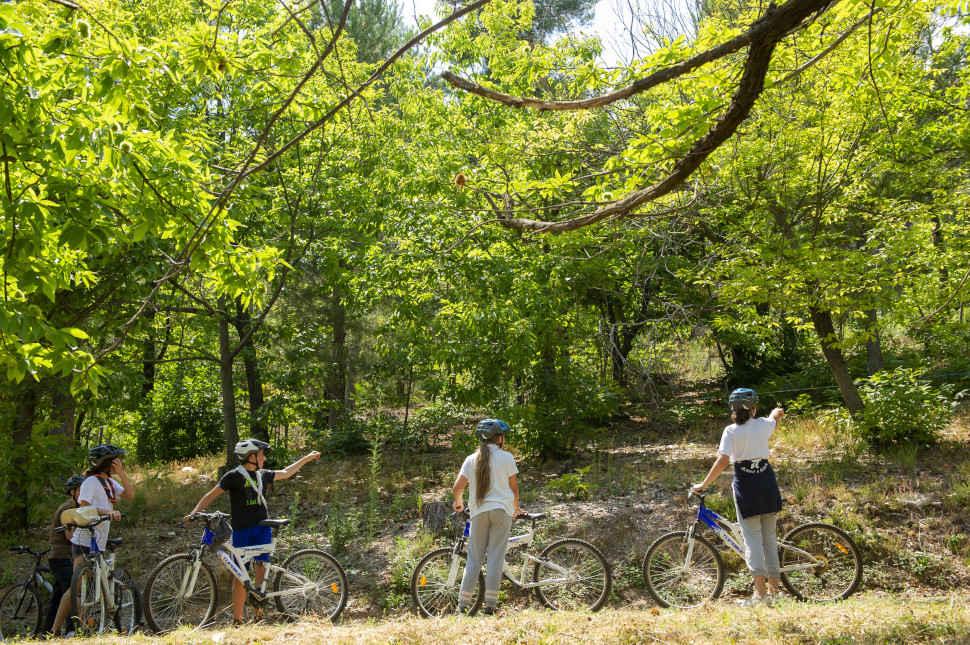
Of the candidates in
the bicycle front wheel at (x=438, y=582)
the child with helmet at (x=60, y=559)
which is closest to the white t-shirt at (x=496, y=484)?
the bicycle front wheel at (x=438, y=582)

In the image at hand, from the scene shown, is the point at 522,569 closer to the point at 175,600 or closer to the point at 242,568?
the point at 242,568

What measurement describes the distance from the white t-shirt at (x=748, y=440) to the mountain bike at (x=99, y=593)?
554 cm

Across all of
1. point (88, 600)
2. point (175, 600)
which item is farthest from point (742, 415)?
point (88, 600)

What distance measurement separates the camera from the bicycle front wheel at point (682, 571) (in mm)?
7004

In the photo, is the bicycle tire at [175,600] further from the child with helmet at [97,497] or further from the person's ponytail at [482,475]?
the person's ponytail at [482,475]

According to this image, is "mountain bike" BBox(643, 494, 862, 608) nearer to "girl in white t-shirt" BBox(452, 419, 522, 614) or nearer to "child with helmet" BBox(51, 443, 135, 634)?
"girl in white t-shirt" BBox(452, 419, 522, 614)

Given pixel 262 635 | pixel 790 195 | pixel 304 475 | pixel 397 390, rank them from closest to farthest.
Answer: pixel 262 635, pixel 790 195, pixel 304 475, pixel 397 390

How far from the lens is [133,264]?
10.1 m

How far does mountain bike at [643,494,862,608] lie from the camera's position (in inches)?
271

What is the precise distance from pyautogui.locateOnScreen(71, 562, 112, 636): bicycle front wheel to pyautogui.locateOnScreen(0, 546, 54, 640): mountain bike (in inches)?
33.4

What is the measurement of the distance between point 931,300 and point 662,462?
16.0 ft

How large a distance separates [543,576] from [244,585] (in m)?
2.76

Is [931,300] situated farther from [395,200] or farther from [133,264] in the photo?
[133,264]

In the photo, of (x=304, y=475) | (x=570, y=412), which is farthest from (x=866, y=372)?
(x=304, y=475)
